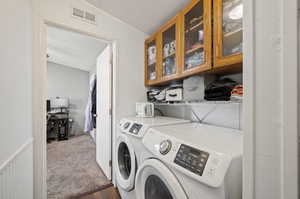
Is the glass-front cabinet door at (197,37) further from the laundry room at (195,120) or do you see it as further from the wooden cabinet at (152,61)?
the wooden cabinet at (152,61)

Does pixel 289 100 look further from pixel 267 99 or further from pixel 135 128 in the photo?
pixel 135 128

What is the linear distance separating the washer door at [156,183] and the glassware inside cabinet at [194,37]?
0.85m

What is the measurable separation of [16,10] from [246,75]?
133 cm

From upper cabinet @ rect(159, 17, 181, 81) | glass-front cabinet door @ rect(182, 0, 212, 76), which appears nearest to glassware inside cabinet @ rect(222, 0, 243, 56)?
glass-front cabinet door @ rect(182, 0, 212, 76)

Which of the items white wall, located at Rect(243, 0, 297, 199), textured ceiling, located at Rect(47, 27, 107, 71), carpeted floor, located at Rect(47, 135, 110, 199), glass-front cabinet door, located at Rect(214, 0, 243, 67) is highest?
textured ceiling, located at Rect(47, 27, 107, 71)

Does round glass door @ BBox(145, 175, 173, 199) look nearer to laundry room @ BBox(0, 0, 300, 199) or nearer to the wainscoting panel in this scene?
laundry room @ BBox(0, 0, 300, 199)

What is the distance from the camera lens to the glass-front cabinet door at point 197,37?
1.02 m

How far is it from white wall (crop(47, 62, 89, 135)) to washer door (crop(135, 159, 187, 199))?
14.3 feet

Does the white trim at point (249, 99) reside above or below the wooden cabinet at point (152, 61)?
below

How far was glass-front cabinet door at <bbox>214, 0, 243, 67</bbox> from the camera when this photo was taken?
→ 886 mm

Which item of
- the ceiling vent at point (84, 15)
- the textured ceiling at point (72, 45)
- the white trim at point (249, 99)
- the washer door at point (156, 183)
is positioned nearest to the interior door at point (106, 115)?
the ceiling vent at point (84, 15)

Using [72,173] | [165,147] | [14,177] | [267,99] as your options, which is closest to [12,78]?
[14,177]

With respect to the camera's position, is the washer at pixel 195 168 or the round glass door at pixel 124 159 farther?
the round glass door at pixel 124 159

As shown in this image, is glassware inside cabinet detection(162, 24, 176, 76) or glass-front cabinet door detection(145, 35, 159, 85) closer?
glassware inside cabinet detection(162, 24, 176, 76)
